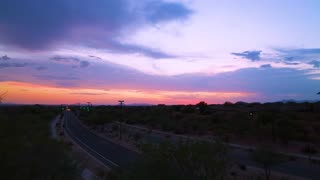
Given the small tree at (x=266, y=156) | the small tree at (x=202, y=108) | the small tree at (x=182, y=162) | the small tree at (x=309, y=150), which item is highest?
the small tree at (x=202, y=108)

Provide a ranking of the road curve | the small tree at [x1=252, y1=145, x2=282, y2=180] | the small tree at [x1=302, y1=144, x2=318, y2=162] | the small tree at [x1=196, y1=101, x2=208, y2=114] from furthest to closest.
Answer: the small tree at [x1=196, y1=101, x2=208, y2=114]
the small tree at [x1=302, y1=144, x2=318, y2=162]
the road curve
the small tree at [x1=252, y1=145, x2=282, y2=180]

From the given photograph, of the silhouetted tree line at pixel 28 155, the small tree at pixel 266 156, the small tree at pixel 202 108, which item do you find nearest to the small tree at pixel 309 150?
the small tree at pixel 266 156

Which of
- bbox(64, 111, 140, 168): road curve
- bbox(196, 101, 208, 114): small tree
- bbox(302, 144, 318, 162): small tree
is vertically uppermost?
bbox(196, 101, 208, 114): small tree

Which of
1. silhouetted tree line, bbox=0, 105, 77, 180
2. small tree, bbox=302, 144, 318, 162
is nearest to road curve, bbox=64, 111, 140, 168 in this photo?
→ silhouetted tree line, bbox=0, 105, 77, 180

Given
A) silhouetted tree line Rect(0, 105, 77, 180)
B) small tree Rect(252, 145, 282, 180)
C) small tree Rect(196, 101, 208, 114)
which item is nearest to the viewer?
silhouetted tree line Rect(0, 105, 77, 180)

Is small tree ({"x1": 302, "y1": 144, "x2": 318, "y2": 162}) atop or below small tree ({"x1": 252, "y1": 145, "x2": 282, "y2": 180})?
below

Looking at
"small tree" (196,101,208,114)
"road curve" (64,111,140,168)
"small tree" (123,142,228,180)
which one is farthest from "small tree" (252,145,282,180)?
"small tree" (196,101,208,114)

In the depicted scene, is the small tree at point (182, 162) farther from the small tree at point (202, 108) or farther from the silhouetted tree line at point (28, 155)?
the small tree at point (202, 108)

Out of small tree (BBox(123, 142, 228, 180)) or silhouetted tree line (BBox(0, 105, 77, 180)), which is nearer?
silhouetted tree line (BBox(0, 105, 77, 180))

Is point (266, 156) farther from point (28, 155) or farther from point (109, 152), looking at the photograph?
point (109, 152)

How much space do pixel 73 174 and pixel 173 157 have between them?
21.2 feet

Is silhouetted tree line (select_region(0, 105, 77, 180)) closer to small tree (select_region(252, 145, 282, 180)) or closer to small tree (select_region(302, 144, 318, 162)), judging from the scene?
small tree (select_region(252, 145, 282, 180))

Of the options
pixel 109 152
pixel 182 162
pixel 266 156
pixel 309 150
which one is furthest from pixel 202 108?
pixel 182 162

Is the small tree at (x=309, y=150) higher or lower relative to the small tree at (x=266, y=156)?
lower
